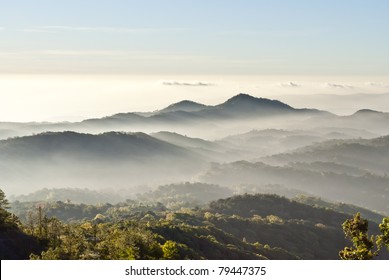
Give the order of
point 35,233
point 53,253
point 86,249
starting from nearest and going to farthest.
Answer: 1. point 53,253
2. point 86,249
3. point 35,233

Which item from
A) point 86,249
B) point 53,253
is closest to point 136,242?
point 86,249

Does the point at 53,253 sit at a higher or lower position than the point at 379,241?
lower
